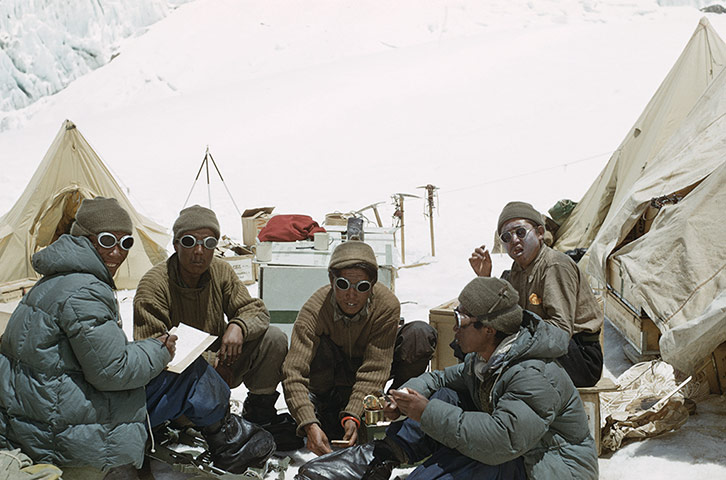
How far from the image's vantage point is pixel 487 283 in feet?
7.98

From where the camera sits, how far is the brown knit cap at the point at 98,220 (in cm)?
263

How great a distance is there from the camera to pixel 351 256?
3197 millimetres

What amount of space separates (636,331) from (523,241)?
179 cm

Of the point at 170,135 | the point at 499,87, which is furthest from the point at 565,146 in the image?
the point at 170,135

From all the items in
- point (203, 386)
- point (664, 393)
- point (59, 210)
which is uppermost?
point (59, 210)

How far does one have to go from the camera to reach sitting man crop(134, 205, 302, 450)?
10.8 ft

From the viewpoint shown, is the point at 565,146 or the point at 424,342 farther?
the point at 565,146

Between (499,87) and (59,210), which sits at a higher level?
(499,87)

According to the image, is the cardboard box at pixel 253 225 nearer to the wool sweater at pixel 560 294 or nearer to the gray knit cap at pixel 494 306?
the wool sweater at pixel 560 294

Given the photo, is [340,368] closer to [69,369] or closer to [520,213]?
[520,213]

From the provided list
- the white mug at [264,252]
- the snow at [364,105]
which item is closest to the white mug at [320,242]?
the white mug at [264,252]

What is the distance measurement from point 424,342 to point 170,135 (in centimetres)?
1738

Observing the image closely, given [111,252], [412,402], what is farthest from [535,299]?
[111,252]

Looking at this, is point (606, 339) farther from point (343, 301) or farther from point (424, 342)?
point (343, 301)
